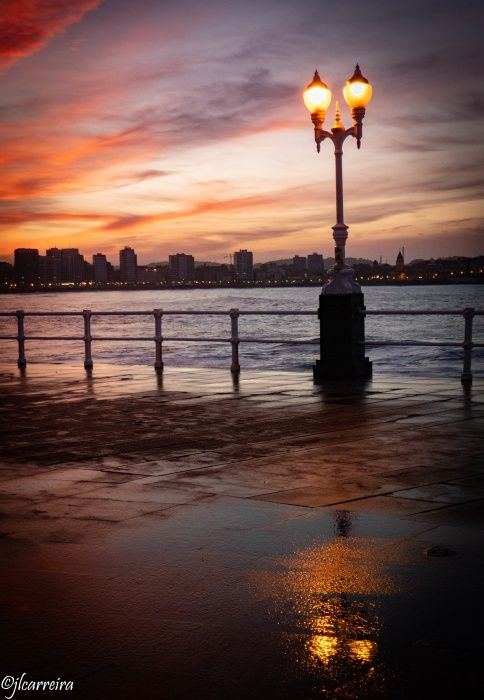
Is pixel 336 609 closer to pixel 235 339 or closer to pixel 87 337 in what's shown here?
pixel 235 339

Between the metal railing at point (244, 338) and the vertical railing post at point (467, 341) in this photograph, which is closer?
the vertical railing post at point (467, 341)

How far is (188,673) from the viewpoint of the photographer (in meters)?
3.21

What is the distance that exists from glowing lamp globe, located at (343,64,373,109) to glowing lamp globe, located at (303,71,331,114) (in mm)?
430

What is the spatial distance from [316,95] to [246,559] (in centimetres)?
1214

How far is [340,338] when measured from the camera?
14.8 m

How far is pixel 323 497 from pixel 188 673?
2874 mm

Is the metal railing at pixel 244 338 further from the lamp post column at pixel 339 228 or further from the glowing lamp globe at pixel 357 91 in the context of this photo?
the glowing lamp globe at pixel 357 91

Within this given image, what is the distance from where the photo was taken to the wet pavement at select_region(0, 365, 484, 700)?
10.6 ft

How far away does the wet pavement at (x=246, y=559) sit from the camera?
3246 mm

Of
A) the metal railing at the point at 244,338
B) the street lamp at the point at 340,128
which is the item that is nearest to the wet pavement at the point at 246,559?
the metal railing at the point at 244,338

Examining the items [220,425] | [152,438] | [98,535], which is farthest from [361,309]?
[98,535]

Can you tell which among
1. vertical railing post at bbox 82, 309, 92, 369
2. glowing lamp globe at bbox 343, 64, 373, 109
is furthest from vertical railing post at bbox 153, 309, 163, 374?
glowing lamp globe at bbox 343, 64, 373, 109
